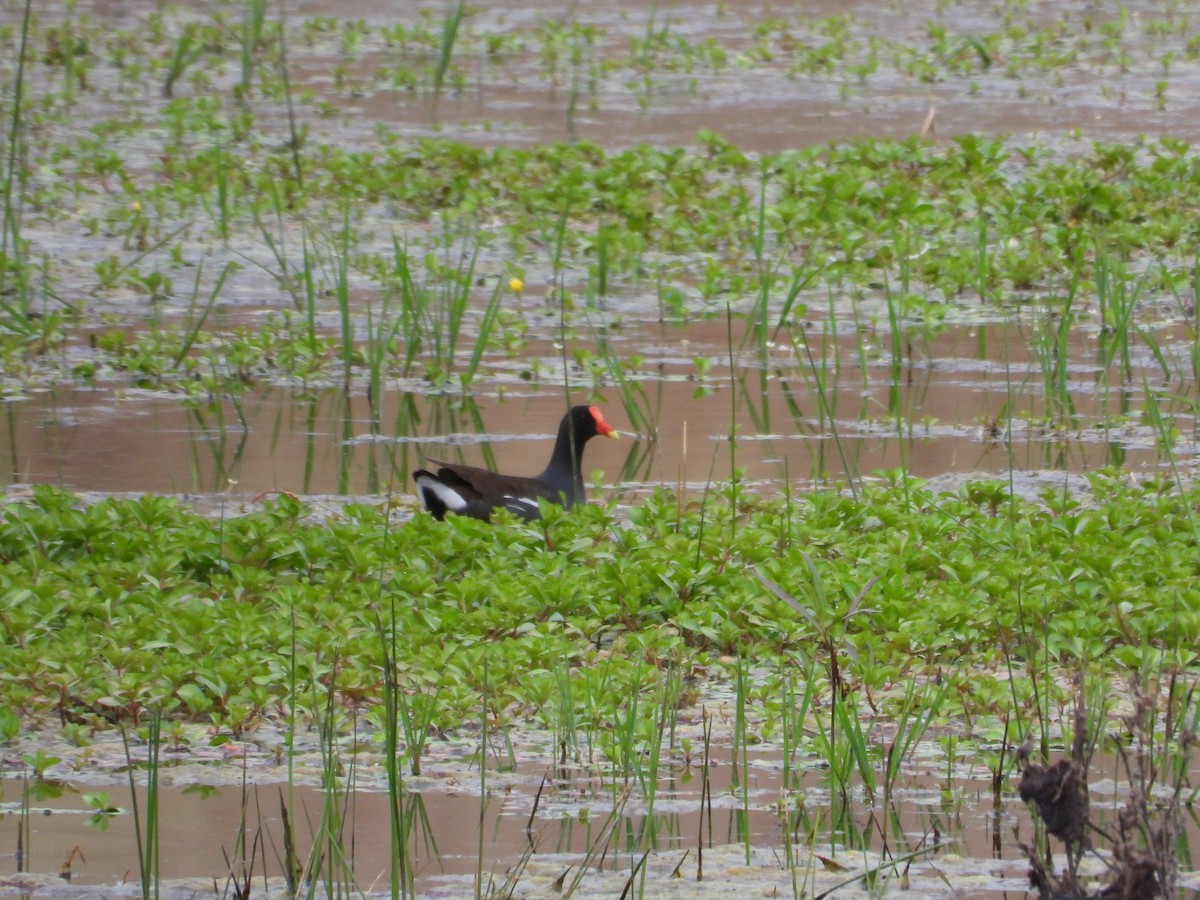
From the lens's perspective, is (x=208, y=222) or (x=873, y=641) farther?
(x=208, y=222)

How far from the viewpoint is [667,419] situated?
331 inches

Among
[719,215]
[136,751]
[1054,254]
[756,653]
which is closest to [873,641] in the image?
[756,653]

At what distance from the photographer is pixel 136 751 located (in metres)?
4.60

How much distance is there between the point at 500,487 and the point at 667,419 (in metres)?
1.55

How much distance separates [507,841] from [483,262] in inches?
274

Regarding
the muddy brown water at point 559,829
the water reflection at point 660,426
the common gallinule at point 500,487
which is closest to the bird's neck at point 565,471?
the common gallinule at point 500,487

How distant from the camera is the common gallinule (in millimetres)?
6910

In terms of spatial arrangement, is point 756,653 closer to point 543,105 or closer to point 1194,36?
point 543,105

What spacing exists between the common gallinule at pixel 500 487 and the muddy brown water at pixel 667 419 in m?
0.14

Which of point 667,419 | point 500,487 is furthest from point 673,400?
point 500,487

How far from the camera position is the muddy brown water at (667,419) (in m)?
4.11

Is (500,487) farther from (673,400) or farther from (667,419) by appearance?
(673,400)

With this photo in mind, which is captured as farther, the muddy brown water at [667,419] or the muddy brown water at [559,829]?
the muddy brown water at [667,419]

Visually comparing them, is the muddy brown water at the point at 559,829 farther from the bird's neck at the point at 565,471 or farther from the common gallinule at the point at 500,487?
the bird's neck at the point at 565,471
